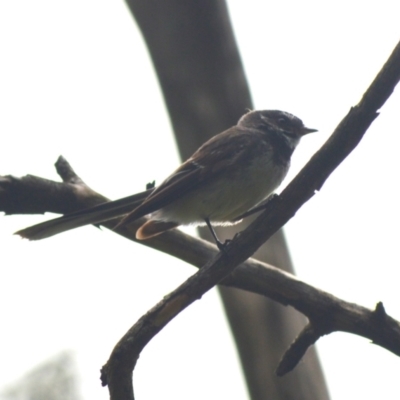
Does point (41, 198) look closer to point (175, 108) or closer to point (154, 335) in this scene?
point (154, 335)

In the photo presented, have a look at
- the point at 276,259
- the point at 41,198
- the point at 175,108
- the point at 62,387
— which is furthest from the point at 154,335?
the point at 62,387

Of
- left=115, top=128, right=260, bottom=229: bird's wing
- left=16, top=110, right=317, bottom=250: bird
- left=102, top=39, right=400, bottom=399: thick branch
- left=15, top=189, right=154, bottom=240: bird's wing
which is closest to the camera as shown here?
left=102, top=39, right=400, bottom=399: thick branch

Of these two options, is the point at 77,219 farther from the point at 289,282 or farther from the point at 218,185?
the point at 289,282

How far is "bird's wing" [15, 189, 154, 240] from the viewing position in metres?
4.67

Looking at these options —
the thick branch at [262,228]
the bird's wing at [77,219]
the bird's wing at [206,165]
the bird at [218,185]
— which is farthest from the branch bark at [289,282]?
the bird's wing at [206,165]

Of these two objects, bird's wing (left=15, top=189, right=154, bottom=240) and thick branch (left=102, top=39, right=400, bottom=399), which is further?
bird's wing (left=15, top=189, right=154, bottom=240)

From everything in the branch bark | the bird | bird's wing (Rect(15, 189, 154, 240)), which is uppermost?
the bird

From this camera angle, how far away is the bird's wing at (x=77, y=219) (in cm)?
467


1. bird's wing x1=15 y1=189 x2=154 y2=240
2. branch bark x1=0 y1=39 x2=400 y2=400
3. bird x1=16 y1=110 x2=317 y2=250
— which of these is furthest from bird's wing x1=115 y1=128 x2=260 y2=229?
branch bark x1=0 y1=39 x2=400 y2=400

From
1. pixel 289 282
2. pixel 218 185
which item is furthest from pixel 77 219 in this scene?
pixel 289 282

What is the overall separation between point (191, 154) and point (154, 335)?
2.97 meters

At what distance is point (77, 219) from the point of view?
4.68 m

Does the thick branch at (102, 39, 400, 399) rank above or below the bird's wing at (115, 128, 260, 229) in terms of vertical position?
below

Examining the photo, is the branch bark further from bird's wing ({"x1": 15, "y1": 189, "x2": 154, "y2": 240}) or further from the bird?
the bird
